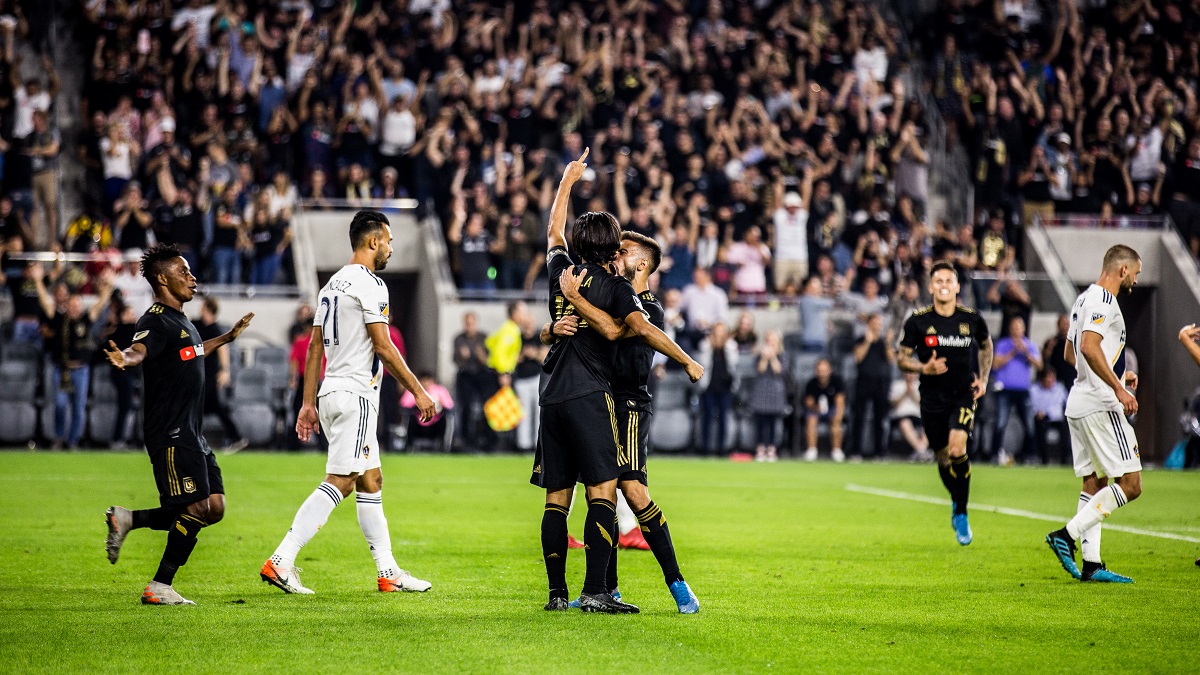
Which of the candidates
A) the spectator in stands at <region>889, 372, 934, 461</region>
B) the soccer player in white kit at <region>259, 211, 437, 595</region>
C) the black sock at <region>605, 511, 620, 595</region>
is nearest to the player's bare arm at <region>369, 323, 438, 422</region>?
the soccer player in white kit at <region>259, 211, 437, 595</region>

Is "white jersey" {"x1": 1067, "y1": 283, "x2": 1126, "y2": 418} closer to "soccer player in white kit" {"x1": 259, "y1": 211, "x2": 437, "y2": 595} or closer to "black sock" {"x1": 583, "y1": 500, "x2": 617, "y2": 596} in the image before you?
"black sock" {"x1": 583, "y1": 500, "x2": 617, "y2": 596}

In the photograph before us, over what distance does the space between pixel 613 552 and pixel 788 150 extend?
66.8ft

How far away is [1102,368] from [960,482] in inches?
105

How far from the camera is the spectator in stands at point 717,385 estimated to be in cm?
2327

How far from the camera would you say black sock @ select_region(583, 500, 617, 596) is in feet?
24.6

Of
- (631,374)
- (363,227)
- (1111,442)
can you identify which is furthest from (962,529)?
(363,227)

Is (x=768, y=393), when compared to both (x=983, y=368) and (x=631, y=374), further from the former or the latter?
(x=631, y=374)

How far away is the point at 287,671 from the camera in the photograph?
5.98 meters

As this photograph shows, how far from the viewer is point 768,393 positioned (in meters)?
23.4

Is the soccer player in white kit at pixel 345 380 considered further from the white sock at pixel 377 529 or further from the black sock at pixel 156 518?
the black sock at pixel 156 518

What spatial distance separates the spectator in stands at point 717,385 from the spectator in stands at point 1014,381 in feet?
14.5

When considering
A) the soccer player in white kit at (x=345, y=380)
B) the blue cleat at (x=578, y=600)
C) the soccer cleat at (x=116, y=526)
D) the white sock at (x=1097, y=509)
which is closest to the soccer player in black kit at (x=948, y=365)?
the white sock at (x=1097, y=509)

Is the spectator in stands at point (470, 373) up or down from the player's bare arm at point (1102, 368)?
down

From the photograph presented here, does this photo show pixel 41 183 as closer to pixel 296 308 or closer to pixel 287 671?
pixel 296 308
